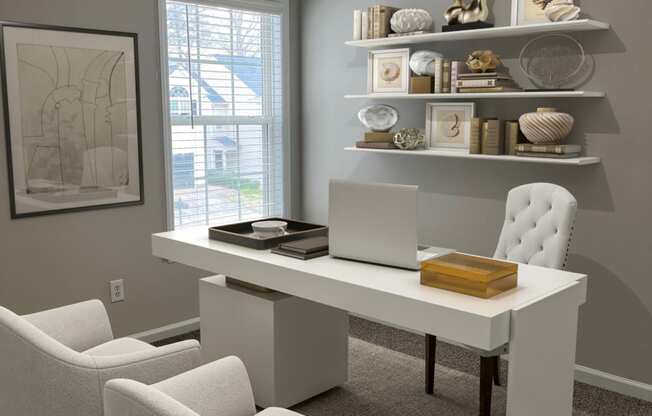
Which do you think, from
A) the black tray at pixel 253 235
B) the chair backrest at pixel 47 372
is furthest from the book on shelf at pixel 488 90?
the chair backrest at pixel 47 372

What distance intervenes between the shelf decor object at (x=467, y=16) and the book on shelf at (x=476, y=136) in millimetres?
483

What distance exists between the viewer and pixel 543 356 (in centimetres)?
208

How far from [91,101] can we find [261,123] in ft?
3.97

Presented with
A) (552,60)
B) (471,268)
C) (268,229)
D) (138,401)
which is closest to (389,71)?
(552,60)

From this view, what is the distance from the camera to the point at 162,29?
12.3 feet

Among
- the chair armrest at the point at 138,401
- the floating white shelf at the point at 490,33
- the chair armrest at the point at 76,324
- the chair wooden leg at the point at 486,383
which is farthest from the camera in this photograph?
the floating white shelf at the point at 490,33

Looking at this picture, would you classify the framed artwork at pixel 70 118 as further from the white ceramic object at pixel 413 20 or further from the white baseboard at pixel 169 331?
the white ceramic object at pixel 413 20

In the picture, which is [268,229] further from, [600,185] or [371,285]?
[600,185]

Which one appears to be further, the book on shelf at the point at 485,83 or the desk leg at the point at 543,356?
the book on shelf at the point at 485,83

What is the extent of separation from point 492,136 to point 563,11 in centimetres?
67

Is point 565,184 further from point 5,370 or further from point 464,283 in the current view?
point 5,370

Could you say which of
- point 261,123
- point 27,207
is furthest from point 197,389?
point 261,123

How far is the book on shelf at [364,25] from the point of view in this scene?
3871 mm

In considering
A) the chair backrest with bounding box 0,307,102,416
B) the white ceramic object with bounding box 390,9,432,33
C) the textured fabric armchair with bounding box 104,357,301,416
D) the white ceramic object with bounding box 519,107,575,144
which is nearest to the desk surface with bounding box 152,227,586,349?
the textured fabric armchair with bounding box 104,357,301,416
